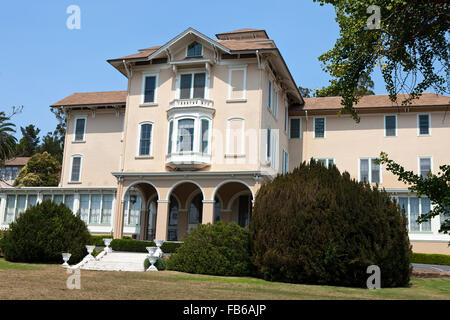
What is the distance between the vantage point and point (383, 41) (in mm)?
16172

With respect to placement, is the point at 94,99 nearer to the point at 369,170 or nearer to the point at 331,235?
the point at 369,170

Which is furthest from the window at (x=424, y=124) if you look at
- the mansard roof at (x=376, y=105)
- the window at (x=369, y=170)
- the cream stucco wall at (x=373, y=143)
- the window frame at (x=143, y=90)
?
the window frame at (x=143, y=90)

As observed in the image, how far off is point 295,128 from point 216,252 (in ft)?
66.5

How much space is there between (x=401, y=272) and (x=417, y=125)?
2049 centimetres

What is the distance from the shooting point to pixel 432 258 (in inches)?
1103

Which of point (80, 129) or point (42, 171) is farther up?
→ point (80, 129)

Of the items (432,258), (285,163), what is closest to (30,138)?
(285,163)

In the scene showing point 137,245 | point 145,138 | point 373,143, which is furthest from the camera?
point 373,143

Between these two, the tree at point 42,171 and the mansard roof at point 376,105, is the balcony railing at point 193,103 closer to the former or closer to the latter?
the mansard roof at point 376,105

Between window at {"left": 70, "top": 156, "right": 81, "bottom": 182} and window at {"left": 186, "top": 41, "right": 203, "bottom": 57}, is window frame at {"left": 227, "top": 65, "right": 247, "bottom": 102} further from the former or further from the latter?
window at {"left": 70, "top": 156, "right": 81, "bottom": 182}

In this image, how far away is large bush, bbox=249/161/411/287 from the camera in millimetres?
14719
